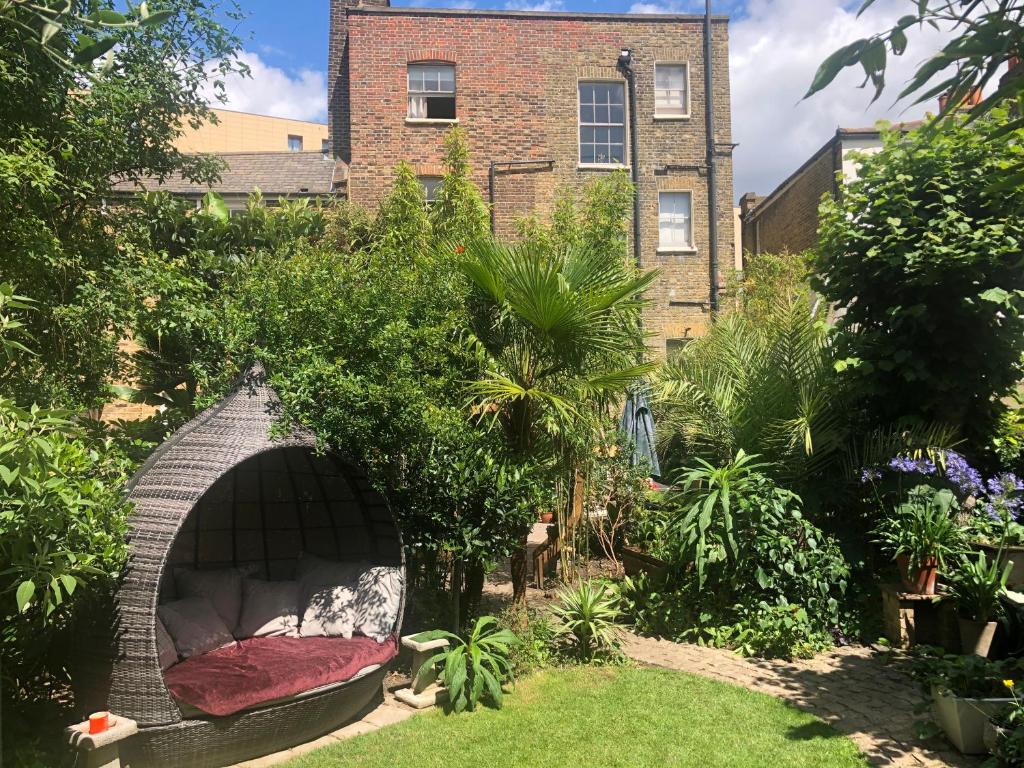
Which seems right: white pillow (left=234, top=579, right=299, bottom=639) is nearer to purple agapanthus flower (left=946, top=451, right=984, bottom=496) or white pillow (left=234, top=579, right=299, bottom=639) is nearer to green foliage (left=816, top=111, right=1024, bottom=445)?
green foliage (left=816, top=111, right=1024, bottom=445)

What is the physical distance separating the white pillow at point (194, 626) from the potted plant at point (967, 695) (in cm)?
475

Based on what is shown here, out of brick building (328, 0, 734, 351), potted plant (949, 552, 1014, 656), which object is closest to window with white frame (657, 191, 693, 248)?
brick building (328, 0, 734, 351)

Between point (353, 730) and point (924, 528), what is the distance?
4.71m

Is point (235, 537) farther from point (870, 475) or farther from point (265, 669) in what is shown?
point (870, 475)

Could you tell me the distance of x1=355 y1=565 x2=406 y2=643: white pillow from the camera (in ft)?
18.5

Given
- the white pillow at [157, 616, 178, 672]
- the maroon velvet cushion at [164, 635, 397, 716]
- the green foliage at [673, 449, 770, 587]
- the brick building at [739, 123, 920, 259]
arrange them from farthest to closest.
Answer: the brick building at [739, 123, 920, 259]
the green foliage at [673, 449, 770, 587]
the white pillow at [157, 616, 178, 672]
the maroon velvet cushion at [164, 635, 397, 716]

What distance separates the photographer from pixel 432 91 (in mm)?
16844

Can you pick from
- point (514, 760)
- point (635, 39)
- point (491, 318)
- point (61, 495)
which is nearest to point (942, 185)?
point (491, 318)

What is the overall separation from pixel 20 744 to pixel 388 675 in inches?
101

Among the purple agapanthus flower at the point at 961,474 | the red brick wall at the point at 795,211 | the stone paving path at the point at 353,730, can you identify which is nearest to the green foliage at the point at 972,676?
the purple agapanthus flower at the point at 961,474

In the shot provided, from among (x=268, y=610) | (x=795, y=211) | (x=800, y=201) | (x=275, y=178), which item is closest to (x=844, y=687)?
(x=268, y=610)

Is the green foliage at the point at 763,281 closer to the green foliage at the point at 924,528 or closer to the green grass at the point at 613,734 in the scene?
the green foliage at the point at 924,528

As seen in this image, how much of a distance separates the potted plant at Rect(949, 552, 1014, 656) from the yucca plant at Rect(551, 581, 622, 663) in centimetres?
265

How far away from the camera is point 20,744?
158 inches
